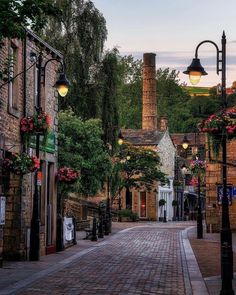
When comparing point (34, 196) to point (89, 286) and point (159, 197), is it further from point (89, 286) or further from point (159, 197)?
point (159, 197)

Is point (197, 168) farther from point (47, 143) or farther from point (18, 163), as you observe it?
point (18, 163)

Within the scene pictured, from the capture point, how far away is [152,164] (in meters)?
58.8

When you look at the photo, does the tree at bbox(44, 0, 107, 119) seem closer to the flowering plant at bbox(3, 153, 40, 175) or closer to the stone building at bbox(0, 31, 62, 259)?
the stone building at bbox(0, 31, 62, 259)

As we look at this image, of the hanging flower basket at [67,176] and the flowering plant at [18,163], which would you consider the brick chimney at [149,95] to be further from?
the flowering plant at [18,163]

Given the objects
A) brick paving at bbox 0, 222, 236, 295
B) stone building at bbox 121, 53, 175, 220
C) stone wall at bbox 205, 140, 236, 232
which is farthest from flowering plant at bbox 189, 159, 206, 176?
stone building at bbox 121, 53, 175, 220

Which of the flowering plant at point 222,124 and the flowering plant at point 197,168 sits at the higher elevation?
the flowering plant at point 197,168

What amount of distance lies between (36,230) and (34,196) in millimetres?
1041

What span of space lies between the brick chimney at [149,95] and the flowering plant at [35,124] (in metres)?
56.8

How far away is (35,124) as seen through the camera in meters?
20.5

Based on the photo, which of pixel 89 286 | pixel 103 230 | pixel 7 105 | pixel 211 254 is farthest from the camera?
pixel 103 230

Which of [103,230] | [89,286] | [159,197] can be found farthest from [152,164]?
[89,286]

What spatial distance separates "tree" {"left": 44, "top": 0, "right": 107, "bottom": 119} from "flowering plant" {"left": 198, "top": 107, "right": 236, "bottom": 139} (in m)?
25.6

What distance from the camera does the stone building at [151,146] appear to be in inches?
2564

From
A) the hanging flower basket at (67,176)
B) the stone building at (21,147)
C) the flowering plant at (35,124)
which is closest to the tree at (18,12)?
the stone building at (21,147)
